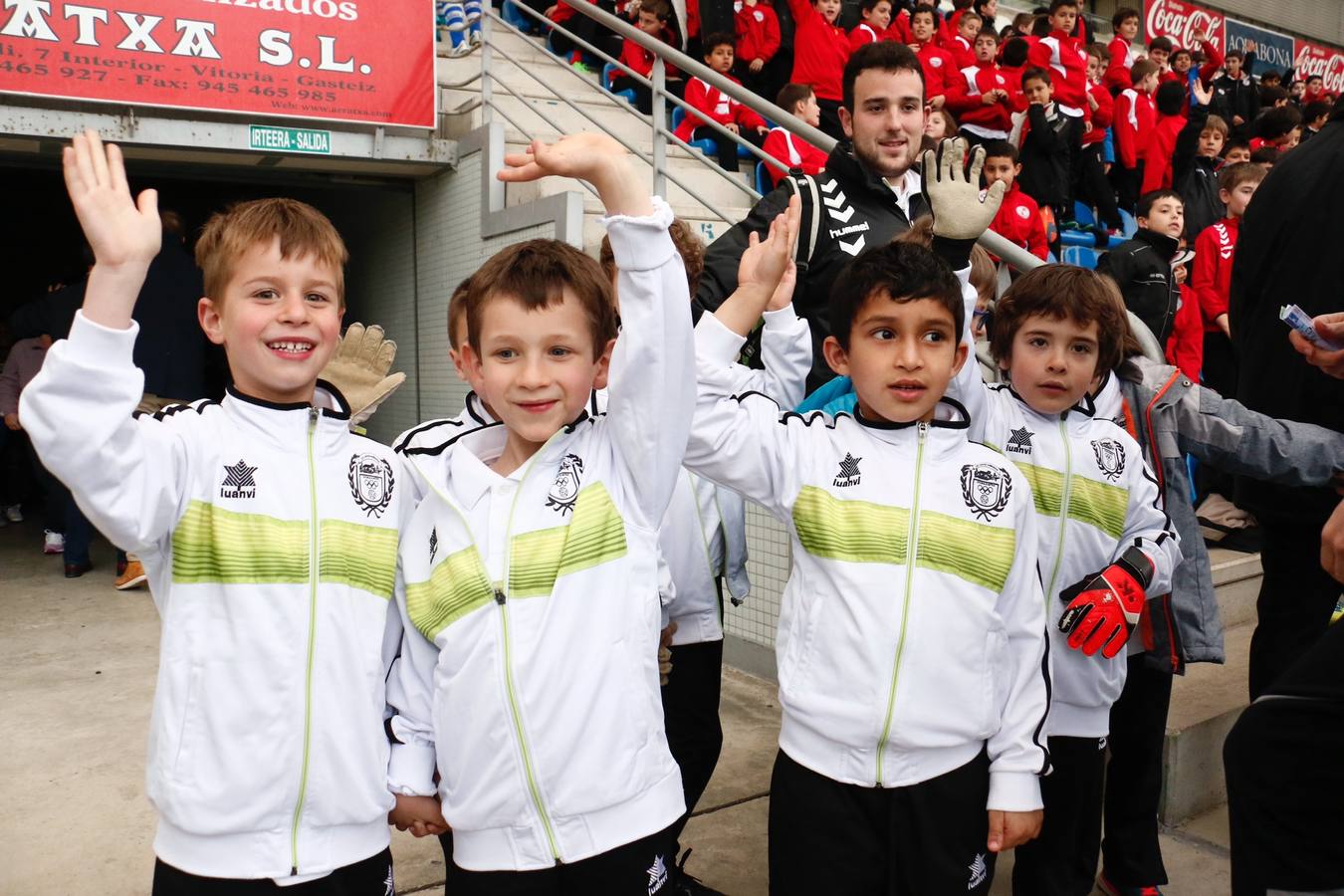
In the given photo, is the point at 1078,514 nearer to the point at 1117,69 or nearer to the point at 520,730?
the point at 520,730

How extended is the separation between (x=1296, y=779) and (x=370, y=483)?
1.28 meters

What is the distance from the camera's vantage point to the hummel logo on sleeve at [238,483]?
4.71 ft

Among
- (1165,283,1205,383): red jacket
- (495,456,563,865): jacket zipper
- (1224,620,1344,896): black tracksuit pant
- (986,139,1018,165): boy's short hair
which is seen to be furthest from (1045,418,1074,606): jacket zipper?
(1165,283,1205,383): red jacket

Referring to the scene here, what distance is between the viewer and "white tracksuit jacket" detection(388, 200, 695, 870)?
143cm

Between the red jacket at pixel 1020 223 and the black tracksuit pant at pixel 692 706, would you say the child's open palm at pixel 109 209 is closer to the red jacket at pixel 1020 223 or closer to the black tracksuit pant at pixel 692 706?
the black tracksuit pant at pixel 692 706

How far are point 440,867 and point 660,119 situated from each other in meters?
3.17

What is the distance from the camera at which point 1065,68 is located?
787 centimetres

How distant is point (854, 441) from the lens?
5.68 feet

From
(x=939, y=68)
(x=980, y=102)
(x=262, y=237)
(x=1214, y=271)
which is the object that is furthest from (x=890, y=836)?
(x=939, y=68)

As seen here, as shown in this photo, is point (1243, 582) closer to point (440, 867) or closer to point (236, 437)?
point (440, 867)

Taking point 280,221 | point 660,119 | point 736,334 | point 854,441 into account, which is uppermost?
point 660,119

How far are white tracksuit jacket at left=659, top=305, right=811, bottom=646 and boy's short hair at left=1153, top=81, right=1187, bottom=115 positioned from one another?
7.57m

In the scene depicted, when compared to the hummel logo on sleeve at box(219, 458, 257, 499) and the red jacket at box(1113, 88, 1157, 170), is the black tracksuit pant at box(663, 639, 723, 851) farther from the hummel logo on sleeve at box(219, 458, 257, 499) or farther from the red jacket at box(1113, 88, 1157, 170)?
the red jacket at box(1113, 88, 1157, 170)

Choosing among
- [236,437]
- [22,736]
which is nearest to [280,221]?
[236,437]
